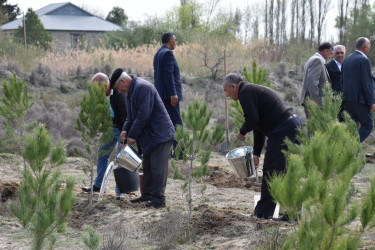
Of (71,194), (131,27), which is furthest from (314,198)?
(131,27)

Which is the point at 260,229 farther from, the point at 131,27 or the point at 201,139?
the point at 131,27

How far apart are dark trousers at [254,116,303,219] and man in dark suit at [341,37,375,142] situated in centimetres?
271

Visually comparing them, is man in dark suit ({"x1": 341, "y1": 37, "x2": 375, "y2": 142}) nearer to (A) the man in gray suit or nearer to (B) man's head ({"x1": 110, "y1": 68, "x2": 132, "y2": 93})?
(A) the man in gray suit

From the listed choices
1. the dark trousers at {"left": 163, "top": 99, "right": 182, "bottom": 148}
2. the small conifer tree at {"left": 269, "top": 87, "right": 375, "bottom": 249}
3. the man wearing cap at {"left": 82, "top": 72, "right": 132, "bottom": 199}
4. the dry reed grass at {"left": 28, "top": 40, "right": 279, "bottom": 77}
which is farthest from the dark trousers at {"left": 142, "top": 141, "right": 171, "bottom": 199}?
the dry reed grass at {"left": 28, "top": 40, "right": 279, "bottom": 77}

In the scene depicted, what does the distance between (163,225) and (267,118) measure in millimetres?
1401

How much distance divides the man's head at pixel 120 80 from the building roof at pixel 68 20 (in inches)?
1659

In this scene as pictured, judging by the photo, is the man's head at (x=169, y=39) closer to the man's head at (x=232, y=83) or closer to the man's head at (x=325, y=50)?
the man's head at (x=325, y=50)

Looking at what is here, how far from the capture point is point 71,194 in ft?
11.7

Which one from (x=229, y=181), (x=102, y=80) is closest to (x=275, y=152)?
(x=102, y=80)

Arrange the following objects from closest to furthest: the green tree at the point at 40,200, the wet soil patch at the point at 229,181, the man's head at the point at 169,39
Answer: the green tree at the point at 40,200
the wet soil patch at the point at 229,181
the man's head at the point at 169,39

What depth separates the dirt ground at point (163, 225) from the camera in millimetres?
4844

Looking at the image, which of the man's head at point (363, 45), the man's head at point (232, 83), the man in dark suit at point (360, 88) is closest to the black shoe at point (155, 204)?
the man's head at point (232, 83)

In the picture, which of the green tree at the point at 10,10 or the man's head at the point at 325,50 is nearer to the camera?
the man's head at the point at 325,50

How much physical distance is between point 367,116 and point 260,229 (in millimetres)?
3565
